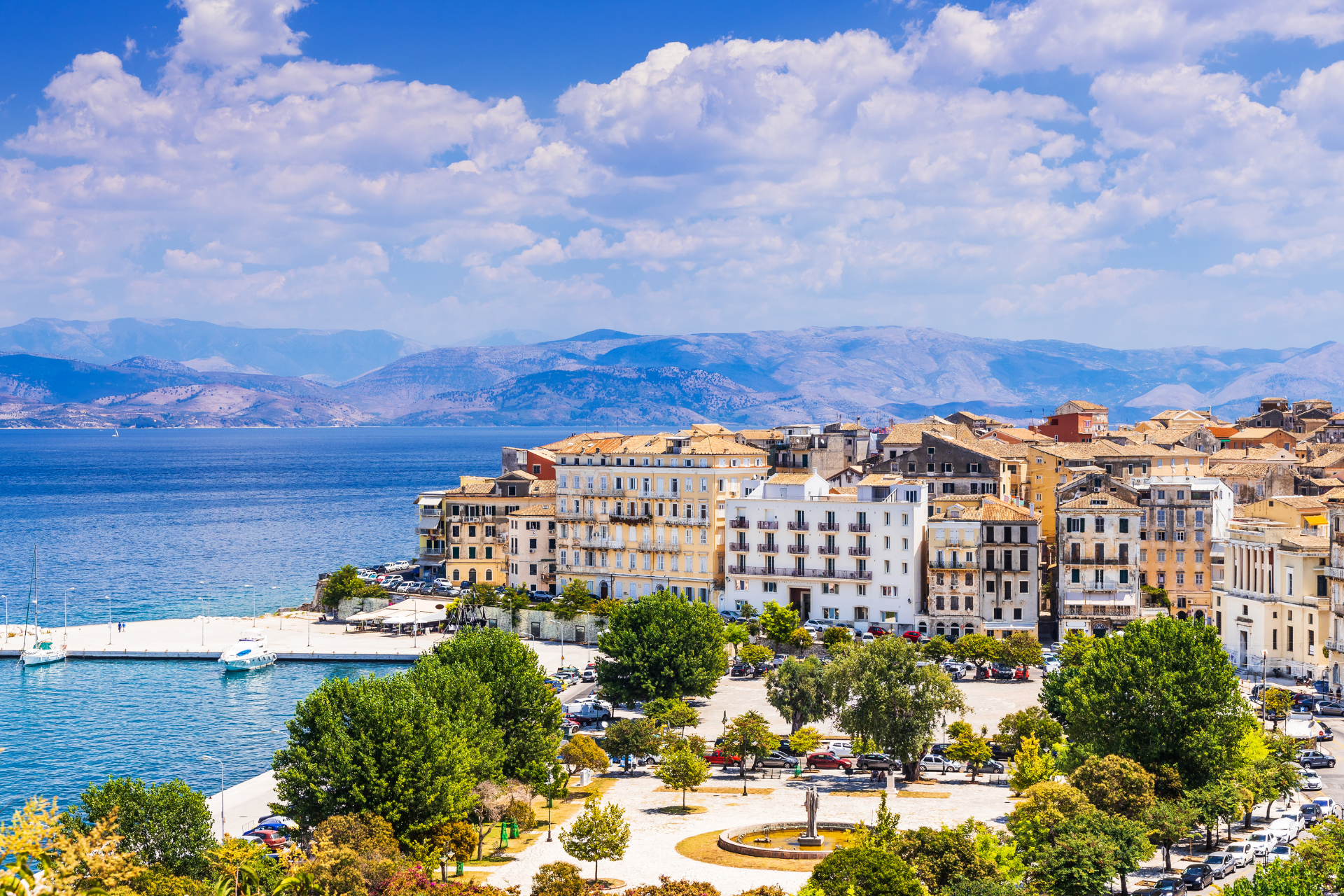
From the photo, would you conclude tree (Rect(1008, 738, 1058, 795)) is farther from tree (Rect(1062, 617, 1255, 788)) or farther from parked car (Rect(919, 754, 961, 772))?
parked car (Rect(919, 754, 961, 772))

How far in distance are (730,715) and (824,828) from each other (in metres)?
22.0

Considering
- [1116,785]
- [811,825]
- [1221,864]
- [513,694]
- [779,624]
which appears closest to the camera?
[1221,864]

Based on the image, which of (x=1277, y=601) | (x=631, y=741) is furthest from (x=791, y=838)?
(x=1277, y=601)

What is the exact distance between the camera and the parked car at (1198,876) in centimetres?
4272

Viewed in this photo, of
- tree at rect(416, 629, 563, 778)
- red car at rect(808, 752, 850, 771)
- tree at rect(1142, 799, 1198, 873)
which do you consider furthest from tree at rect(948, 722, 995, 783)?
tree at rect(416, 629, 563, 778)

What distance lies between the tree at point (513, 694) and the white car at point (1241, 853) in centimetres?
2709

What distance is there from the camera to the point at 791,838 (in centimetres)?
4928

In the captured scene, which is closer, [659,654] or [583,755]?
[583,755]

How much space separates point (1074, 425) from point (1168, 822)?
105560 millimetres

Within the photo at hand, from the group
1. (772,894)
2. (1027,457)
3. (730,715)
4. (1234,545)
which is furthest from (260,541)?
(772,894)

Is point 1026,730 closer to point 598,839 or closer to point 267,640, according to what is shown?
point 598,839

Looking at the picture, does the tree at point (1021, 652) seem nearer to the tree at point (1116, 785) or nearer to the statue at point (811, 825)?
the tree at point (1116, 785)

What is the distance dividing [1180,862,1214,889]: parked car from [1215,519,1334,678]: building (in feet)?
119

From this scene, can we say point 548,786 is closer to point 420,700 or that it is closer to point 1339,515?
point 420,700
